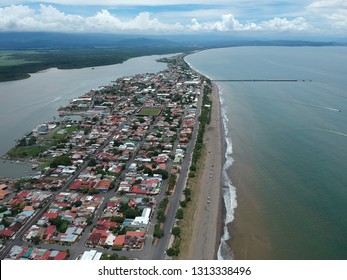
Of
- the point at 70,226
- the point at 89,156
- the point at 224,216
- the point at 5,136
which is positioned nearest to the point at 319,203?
the point at 224,216

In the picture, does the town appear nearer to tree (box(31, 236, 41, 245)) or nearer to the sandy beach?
tree (box(31, 236, 41, 245))

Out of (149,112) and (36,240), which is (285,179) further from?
(149,112)

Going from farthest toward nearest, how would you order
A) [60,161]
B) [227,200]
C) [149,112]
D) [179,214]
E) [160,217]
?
[149,112] → [60,161] → [227,200] → [179,214] → [160,217]

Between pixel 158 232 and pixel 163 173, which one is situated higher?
pixel 163 173

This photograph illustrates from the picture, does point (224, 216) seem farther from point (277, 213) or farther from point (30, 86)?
point (30, 86)

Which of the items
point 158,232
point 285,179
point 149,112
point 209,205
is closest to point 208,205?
point 209,205

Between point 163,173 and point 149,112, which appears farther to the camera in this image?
point 149,112

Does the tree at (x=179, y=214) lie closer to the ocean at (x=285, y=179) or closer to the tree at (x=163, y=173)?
the ocean at (x=285, y=179)
